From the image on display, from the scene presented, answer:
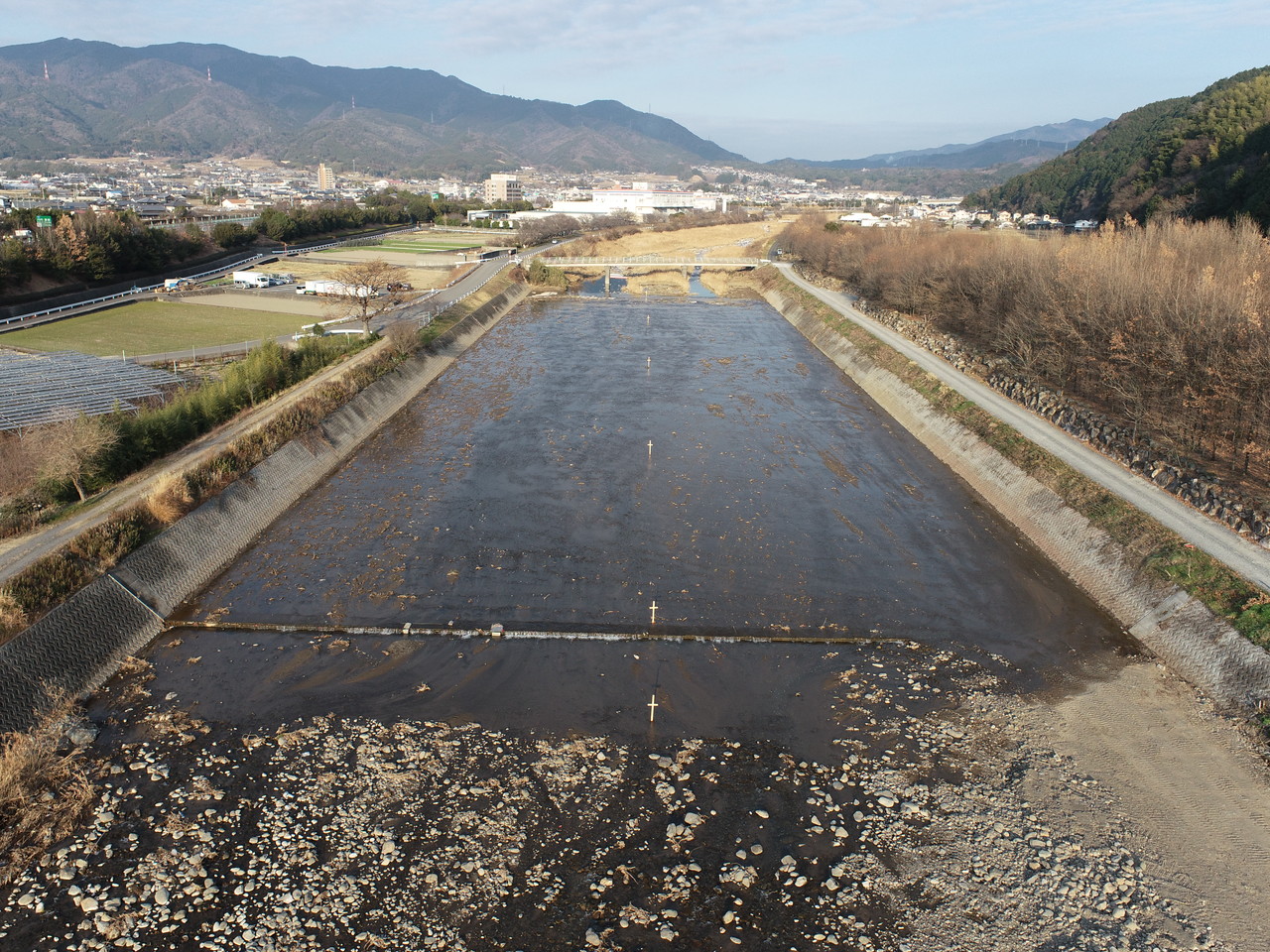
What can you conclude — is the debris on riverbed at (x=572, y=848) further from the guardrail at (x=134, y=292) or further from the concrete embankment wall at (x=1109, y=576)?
the guardrail at (x=134, y=292)

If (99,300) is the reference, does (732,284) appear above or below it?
above

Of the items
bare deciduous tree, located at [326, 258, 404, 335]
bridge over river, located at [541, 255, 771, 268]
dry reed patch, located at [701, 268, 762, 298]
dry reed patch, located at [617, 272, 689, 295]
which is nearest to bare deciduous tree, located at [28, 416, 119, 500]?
bare deciduous tree, located at [326, 258, 404, 335]

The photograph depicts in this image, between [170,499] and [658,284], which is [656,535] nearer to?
[170,499]

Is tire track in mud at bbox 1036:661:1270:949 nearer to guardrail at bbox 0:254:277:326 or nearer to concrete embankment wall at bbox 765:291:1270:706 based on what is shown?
concrete embankment wall at bbox 765:291:1270:706

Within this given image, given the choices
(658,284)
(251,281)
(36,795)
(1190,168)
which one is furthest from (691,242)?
(36,795)

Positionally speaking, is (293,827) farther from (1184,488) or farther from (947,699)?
(1184,488)

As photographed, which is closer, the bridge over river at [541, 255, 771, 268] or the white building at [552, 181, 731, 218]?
the bridge over river at [541, 255, 771, 268]

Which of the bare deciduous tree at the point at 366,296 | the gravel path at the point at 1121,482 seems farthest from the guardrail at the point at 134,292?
the gravel path at the point at 1121,482
